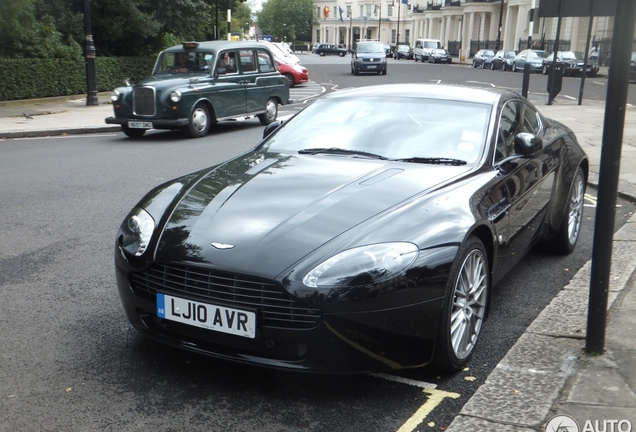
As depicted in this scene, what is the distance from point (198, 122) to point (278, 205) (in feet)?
34.8

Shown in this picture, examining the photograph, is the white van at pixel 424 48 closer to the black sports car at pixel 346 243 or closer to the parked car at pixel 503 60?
the parked car at pixel 503 60

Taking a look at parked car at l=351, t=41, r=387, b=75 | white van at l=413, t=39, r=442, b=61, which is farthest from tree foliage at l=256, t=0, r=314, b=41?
parked car at l=351, t=41, r=387, b=75

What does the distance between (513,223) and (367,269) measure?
1590mm

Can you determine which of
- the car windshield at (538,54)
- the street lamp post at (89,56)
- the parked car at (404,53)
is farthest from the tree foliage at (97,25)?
the parked car at (404,53)

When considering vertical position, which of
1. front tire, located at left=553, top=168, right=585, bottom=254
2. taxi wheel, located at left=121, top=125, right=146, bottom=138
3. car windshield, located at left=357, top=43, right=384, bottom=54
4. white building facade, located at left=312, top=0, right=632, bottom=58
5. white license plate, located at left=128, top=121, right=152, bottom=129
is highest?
white building facade, located at left=312, top=0, right=632, bottom=58

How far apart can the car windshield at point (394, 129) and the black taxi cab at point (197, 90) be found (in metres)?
8.69

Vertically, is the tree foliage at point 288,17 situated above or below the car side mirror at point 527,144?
above

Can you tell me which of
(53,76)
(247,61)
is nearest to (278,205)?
(247,61)

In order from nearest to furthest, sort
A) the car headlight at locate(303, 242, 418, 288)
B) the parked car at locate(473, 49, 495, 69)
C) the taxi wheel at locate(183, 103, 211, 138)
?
the car headlight at locate(303, 242, 418, 288) < the taxi wheel at locate(183, 103, 211, 138) < the parked car at locate(473, 49, 495, 69)

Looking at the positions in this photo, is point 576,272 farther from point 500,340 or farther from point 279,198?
point 279,198

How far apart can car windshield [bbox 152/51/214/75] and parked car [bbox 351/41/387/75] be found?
2584cm

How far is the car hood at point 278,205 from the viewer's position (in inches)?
132

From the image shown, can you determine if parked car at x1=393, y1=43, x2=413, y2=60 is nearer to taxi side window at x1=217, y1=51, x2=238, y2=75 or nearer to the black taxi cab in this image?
the black taxi cab

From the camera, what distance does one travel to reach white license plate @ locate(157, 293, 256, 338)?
3.21m
